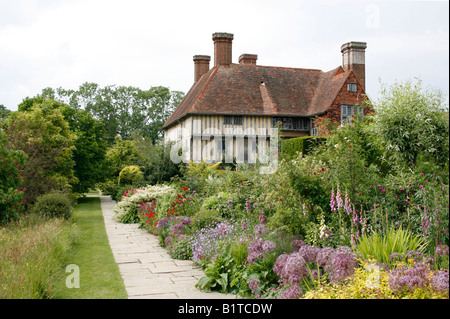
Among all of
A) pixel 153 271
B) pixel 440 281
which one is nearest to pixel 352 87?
pixel 153 271

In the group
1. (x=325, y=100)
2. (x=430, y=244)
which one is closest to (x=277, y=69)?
(x=325, y=100)

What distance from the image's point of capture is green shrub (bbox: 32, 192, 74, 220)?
1034 cm

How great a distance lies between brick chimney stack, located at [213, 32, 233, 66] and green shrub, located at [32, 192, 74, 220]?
17523 millimetres

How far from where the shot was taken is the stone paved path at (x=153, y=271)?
495cm

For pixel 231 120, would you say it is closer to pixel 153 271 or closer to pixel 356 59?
pixel 356 59

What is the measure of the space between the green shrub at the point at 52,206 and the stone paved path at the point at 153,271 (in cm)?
200

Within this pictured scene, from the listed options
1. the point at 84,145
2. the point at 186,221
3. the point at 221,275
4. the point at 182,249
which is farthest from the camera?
the point at 84,145

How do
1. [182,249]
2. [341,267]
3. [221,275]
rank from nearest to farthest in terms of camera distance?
1. [341,267]
2. [221,275]
3. [182,249]

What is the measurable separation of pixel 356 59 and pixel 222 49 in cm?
873

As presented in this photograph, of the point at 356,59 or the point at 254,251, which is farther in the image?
the point at 356,59

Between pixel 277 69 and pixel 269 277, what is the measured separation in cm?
2380

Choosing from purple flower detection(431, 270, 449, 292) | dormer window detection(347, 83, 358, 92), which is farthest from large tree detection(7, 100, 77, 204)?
dormer window detection(347, 83, 358, 92)

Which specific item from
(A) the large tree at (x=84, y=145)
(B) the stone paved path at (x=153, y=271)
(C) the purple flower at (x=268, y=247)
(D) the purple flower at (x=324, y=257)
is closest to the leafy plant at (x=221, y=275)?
(B) the stone paved path at (x=153, y=271)

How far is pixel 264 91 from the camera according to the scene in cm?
2497
